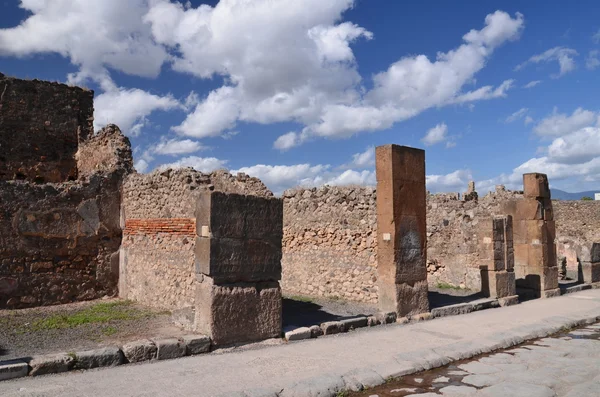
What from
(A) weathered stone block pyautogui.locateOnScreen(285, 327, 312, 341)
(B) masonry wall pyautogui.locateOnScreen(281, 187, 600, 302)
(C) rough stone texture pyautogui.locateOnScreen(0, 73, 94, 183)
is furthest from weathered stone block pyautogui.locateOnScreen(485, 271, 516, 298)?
(C) rough stone texture pyautogui.locateOnScreen(0, 73, 94, 183)

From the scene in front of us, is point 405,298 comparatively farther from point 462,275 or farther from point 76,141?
point 76,141

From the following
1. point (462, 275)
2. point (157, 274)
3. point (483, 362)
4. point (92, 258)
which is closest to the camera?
point (483, 362)

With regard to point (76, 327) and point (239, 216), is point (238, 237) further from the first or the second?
point (76, 327)

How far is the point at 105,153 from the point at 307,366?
975 centimetres

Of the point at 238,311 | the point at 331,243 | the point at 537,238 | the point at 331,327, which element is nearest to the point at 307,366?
the point at 238,311

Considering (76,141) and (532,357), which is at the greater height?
(76,141)

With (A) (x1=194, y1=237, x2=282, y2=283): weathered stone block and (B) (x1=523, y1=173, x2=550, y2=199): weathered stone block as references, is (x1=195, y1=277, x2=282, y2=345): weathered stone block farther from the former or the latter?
(B) (x1=523, y1=173, x2=550, y2=199): weathered stone block

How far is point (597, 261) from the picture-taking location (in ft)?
48.7

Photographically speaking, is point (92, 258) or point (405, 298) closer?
point (405, 298)

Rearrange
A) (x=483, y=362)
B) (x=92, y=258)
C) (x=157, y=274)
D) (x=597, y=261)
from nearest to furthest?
(x=483, y=362), (x=157, y=274), (x=92, y=258), (x=597, y=261)

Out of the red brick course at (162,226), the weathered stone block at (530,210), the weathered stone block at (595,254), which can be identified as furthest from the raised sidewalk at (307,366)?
the weathered stone block at (595,254)

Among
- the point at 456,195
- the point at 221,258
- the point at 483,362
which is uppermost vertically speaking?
the point at 456,195

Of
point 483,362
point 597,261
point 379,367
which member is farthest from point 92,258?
point 597,261

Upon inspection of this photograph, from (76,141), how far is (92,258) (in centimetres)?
581
